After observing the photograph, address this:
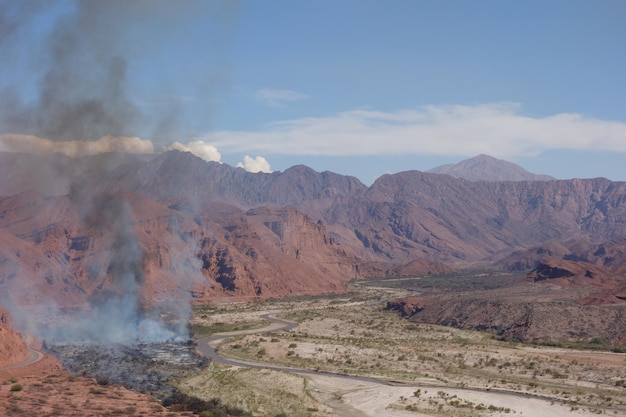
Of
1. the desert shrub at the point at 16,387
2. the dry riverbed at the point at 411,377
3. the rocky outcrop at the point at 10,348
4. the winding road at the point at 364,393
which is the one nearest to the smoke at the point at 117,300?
the dry riverbed at the point at 411,377

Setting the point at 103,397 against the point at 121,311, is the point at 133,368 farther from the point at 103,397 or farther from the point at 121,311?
the point at 121,311

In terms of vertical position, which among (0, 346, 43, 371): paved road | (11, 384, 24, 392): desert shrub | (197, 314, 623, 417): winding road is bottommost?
(197, 314, 623, 417): winding road

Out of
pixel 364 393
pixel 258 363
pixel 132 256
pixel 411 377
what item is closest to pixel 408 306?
pixel 132 256

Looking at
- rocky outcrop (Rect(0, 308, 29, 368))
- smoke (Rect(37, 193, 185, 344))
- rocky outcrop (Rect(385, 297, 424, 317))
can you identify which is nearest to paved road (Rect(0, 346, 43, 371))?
rocky outcrop (Rect(0, 308, 29, 368))

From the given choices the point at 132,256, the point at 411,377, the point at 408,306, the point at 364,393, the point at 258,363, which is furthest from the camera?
the point at 132,256

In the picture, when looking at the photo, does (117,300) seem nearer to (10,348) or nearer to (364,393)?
(10,348)

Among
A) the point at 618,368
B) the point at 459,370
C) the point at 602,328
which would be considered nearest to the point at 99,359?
the point at 459,370

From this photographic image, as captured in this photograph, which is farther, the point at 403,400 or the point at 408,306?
the point at 408,306

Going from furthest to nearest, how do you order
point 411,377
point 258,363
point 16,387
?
point 258,363, point 411,377, point 16,387

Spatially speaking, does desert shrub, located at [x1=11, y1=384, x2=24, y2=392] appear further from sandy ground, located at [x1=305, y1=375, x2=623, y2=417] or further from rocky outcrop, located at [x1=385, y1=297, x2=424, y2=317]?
rocky outcrop, located at [x1=385, y1=297, x2=424, y2=317]

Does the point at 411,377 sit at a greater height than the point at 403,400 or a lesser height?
lesser

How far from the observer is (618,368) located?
7575 centimetres

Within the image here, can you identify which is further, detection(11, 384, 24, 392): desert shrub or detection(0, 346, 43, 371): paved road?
detection(0, 346, 43, 371): paved road

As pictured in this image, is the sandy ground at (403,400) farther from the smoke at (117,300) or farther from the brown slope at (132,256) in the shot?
the brown slope at (132,256)
